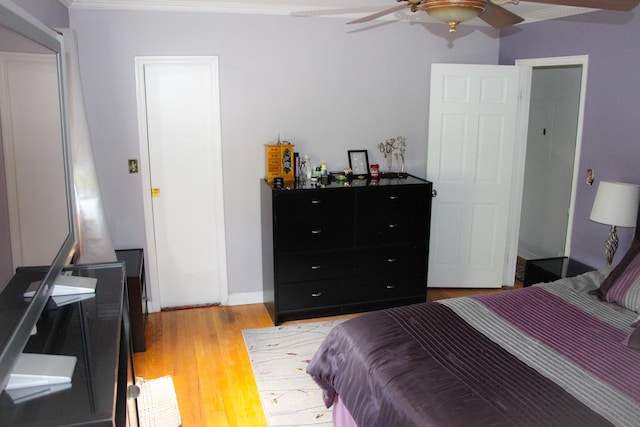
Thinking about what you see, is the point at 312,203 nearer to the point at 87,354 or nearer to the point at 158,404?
the point at 158,404

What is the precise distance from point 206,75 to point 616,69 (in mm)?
2859

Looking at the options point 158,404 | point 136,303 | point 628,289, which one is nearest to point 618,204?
point 628,289

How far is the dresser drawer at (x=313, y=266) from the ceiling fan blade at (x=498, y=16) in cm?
212

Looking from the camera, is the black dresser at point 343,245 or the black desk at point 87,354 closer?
the black desk at point 87,354

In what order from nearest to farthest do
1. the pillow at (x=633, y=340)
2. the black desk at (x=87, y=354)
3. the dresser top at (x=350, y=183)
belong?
the black desk at (x=87, y=354) < the pillow at (x=633, y=340) < the dresser top at (x=350, y=183)

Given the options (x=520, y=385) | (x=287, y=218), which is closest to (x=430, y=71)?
(x=287, y=218)

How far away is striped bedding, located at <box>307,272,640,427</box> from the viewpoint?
6.33ft

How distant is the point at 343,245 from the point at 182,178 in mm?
1354

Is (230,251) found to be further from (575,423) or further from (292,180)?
(575,423)

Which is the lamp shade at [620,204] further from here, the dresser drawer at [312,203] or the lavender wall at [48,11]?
the lavender wall at [48,11]

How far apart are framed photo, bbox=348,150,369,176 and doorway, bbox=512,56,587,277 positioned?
1494mm

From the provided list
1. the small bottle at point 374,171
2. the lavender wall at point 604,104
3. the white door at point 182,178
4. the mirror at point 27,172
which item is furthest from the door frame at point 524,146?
the mirror at point 27,172

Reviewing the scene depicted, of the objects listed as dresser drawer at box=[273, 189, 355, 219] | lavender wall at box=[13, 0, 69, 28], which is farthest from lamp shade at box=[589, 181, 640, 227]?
lavender wall at box=[13, 0, 69, 28]

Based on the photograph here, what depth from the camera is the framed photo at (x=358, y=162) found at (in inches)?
170
